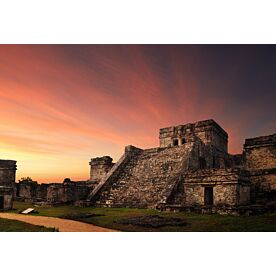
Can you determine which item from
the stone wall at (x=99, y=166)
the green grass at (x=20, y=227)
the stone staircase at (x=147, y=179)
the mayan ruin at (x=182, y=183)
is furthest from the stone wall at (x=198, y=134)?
the green grass at (x=20, y=227)

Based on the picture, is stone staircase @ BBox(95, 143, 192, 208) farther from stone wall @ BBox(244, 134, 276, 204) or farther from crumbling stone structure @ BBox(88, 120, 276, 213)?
stone wall @ BBox(244, 134, 276, 204)

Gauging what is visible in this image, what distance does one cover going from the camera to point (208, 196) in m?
12.8

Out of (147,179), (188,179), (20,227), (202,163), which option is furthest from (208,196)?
(20,227)

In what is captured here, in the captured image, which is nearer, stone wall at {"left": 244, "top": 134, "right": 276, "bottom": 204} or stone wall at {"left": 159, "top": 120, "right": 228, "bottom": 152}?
stone wall at {"left": 244, "top": 134, "right": 276, "bottom": 204}

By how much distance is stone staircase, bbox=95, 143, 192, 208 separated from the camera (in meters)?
14.1

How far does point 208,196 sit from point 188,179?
1.13 m

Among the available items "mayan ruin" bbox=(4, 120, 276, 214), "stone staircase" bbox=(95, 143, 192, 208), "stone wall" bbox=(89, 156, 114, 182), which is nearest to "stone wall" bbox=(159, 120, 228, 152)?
"mayan ruin" bbox=(4, 120, 276, 214)

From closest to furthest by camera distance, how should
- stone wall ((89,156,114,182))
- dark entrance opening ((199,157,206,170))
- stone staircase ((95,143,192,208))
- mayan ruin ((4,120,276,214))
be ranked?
mayan ruin ((4,120,276,214)), stone staircase ((95,143,192,208)), dark entrance opening ((199,157,206,170)), stone wall ((89,156,114,182))

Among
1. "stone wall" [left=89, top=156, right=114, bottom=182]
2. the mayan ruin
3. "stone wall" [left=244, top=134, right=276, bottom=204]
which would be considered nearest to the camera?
the mayan ruin

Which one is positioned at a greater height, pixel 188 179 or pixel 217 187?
pixel 188 179

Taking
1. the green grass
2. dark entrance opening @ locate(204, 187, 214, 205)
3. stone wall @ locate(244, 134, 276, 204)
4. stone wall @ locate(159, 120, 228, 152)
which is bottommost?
the green grass

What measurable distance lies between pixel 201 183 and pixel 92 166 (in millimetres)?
15074

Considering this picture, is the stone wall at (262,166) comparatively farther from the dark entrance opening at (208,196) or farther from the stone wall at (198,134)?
the stone wall at (198,134)

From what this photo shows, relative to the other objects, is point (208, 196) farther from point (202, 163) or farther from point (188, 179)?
point (202, 163)
